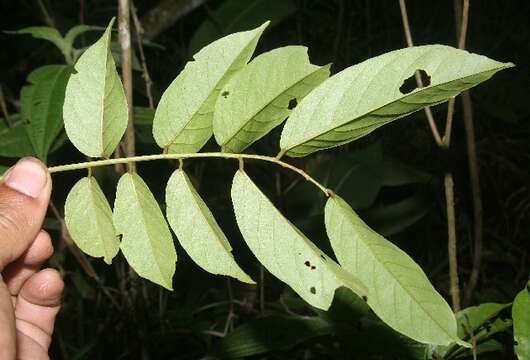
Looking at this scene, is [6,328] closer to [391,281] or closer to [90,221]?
[90,221]

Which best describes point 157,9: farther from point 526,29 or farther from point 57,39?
point 526,29

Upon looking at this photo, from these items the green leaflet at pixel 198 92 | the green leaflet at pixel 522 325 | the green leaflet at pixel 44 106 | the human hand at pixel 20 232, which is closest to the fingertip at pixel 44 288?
the human hand at pixel 20 232

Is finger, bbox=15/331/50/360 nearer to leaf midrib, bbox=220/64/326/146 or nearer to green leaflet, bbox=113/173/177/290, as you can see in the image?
green leaflet, bbox=113/173/177/290

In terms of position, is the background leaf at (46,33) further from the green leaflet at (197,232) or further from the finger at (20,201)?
the green leaflet at (197,232)

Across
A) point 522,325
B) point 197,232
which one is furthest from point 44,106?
point 522,325

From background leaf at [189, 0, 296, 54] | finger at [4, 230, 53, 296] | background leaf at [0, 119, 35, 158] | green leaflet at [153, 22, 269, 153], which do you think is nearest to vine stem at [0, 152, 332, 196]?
green leaflet at [153, 22, 269, 153]

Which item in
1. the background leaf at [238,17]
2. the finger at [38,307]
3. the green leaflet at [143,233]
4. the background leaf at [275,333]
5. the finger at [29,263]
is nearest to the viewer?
the green leaflet at [143,233]

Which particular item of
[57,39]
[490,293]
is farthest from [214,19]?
[490,293]
